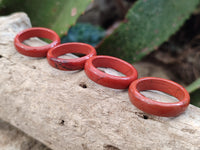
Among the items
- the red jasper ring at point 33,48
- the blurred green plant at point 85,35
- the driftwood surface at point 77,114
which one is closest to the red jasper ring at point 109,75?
the driftwood surface at point 77,114

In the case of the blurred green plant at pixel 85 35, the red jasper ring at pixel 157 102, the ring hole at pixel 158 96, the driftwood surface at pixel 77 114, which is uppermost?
the red jasper ring at pixel 157 102

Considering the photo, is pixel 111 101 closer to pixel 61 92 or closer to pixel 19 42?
pixel 61 92

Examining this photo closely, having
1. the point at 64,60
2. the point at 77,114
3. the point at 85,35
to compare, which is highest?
the point at 64,60

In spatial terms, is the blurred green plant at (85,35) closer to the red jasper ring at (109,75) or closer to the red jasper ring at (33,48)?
the red jasper ring at (33,48)

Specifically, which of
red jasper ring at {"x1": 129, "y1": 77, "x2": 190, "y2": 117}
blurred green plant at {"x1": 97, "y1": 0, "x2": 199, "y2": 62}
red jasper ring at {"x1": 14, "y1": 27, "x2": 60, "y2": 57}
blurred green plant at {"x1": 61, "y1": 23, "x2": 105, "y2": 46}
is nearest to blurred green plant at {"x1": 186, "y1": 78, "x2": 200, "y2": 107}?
red jasper ring at {"x1": 129, "y1": 77, "x2": 190, "y2": 117}

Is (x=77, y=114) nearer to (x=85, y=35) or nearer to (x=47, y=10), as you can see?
(x=47, y=10)

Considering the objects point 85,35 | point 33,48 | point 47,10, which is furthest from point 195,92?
point 85,35
